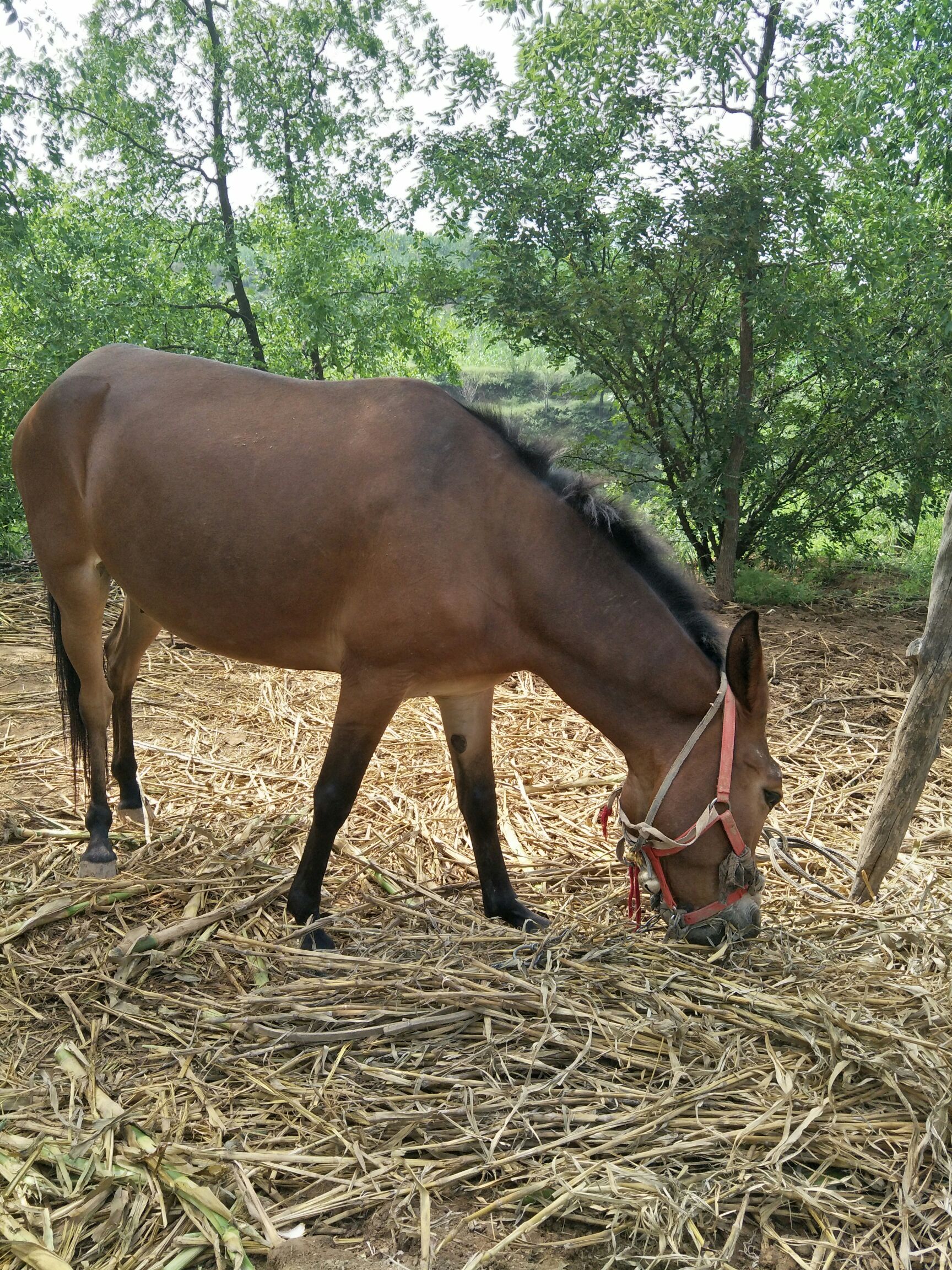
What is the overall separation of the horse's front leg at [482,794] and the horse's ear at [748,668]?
3.07 feet

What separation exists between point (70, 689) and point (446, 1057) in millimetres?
2545

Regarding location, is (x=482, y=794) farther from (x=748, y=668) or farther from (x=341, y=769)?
(x=748, y=668)

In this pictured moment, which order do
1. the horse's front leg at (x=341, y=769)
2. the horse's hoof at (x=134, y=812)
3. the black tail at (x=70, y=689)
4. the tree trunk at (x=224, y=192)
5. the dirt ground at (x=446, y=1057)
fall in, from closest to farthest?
the dirt ground at (x=446, y=1057) → the horse's front leg at (x=341, y=769) → the black tail at (x=70, y=689) → the horse's hoof at (x=134, y=812) → the tree trunk at (x=224, y=192)

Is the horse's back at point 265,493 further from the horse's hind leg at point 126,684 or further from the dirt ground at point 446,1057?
the dirt ground at point 446,1057

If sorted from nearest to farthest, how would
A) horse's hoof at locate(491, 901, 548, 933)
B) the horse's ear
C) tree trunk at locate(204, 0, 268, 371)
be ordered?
the horse's ear
horse's hoof at locate(491, 901, 548, 933)
tree trunk at locate(204, 0, 268, 371)

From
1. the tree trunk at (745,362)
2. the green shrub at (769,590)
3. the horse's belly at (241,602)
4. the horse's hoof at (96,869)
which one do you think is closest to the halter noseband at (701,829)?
the horse's belly at (241,602)

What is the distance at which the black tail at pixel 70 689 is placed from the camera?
4023 mm

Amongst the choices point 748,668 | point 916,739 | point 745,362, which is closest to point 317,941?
point 748,668

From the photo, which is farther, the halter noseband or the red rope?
the red rope

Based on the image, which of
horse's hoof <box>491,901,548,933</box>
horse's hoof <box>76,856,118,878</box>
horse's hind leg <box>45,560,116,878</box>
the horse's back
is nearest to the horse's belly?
the horse's back

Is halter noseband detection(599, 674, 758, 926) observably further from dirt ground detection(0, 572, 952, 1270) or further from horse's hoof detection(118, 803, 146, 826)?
horse's hoof detection(118, 803, 146, 826)

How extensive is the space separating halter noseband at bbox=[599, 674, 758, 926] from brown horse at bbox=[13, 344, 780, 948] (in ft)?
0.08

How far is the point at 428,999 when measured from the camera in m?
2.68

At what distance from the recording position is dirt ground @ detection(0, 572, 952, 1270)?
1909 mm
